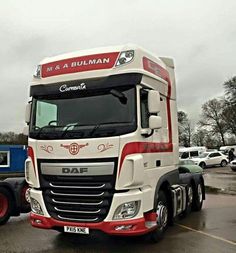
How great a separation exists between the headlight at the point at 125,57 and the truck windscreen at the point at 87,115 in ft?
1.51

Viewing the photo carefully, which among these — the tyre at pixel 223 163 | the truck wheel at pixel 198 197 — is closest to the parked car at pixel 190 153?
the tyre at pixel 223 163

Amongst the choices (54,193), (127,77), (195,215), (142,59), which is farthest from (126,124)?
(195,215)

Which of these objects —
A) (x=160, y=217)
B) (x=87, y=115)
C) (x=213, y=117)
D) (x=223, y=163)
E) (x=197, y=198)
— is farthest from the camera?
(x=213, y=117)

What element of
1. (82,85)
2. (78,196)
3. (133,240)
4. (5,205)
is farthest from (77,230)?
(5,205)

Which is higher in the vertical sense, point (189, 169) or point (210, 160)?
point (210, 160)

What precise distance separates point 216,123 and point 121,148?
6554cm

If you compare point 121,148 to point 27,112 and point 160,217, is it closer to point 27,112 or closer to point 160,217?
point 160,217

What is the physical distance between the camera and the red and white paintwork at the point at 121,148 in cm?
606

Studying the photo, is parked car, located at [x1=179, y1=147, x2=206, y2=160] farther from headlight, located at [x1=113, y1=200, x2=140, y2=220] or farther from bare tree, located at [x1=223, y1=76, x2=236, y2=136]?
headlight, located at [x1=113, y1=200, x2=140, y2=220]

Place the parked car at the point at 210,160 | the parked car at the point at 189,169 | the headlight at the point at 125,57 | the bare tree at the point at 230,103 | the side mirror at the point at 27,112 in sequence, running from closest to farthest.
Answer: the headlight at the point at 125,57
the side mirror at the point at 27,112
the parked car at the point at 189,169
the parked car at the point at 210,160
the bare tree at the point at 230,103

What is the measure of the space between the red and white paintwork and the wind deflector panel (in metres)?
0.08

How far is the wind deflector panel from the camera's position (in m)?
6.29

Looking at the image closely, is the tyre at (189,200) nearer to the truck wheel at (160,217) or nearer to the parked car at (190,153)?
the truck wheel at (160,217)

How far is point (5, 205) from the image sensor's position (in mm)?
9242
